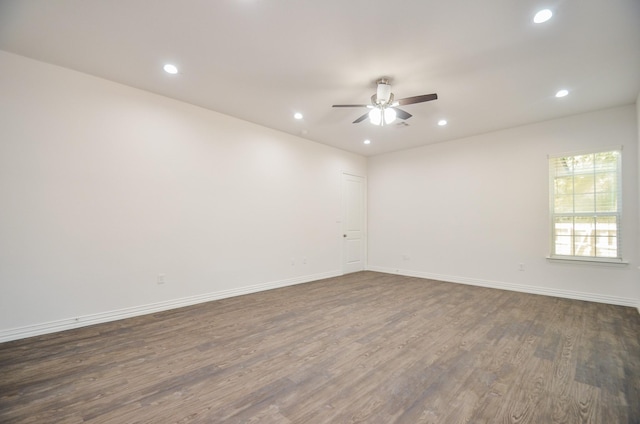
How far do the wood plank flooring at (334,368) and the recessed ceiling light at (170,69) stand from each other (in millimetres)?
3010

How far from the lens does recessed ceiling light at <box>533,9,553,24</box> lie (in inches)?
89.6

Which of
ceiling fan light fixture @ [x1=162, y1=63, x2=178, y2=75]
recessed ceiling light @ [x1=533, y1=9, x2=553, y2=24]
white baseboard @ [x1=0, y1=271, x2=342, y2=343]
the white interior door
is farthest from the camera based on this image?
the white interior door

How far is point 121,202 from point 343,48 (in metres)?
3.26

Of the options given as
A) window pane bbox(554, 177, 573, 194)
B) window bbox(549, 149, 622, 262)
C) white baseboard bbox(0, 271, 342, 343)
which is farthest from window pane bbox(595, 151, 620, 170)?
white baseboard bbox(0, 271, 342, 343)

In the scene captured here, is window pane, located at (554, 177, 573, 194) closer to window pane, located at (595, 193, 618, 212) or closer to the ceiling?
window pane, located at (595, 193, 618, 212)

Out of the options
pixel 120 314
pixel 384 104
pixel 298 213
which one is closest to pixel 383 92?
pixel 384 104

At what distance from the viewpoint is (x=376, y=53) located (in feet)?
9.34

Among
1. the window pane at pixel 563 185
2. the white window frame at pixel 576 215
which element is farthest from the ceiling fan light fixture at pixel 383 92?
the window pane at pixel 563 185

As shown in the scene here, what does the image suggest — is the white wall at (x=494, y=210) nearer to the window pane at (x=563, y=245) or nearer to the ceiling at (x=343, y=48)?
the window pane at (x=563, y=245)

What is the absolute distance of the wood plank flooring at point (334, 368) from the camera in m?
1.83

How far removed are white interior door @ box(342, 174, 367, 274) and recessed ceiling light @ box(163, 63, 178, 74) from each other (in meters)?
4.18

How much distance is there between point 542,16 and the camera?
7.61 feet

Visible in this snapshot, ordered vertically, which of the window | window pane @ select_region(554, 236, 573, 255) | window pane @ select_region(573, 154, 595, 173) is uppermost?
window pane @ select_region(573, 154, 595, 173)

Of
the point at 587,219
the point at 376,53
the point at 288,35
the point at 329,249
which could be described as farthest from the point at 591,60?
the point at 329,249
